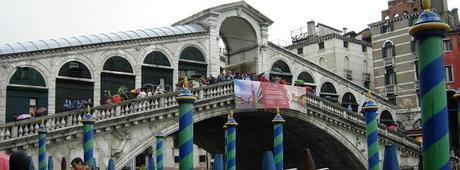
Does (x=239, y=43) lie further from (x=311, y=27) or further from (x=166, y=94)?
(x=311, y=27)

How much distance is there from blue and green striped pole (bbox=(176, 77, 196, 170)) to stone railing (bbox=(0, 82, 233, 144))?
11.2m

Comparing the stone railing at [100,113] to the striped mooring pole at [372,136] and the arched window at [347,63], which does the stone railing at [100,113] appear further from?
the arched window at [347,63]

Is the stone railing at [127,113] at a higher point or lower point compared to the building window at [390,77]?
lower

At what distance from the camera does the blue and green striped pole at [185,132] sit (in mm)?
8523

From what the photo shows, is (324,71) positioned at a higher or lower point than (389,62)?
lower

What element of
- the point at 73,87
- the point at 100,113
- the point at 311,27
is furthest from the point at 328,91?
the point at 100,113

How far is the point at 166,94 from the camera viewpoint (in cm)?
2191

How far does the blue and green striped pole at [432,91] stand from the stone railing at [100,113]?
15.9 meters

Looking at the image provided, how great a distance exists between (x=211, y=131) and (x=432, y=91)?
2620cm

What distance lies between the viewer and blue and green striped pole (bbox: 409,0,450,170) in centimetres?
467

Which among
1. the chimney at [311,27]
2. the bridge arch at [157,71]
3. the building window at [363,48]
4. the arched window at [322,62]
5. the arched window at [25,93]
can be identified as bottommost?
the arched window at [25,93]

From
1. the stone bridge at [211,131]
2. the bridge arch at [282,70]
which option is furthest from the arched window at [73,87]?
the bridge arch at [282,70]

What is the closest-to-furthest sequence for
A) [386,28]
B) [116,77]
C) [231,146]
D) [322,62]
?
[231,146] → [116,77] → [386,28] → [322,62]

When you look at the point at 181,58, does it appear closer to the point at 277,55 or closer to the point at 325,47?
the point at 277,55
